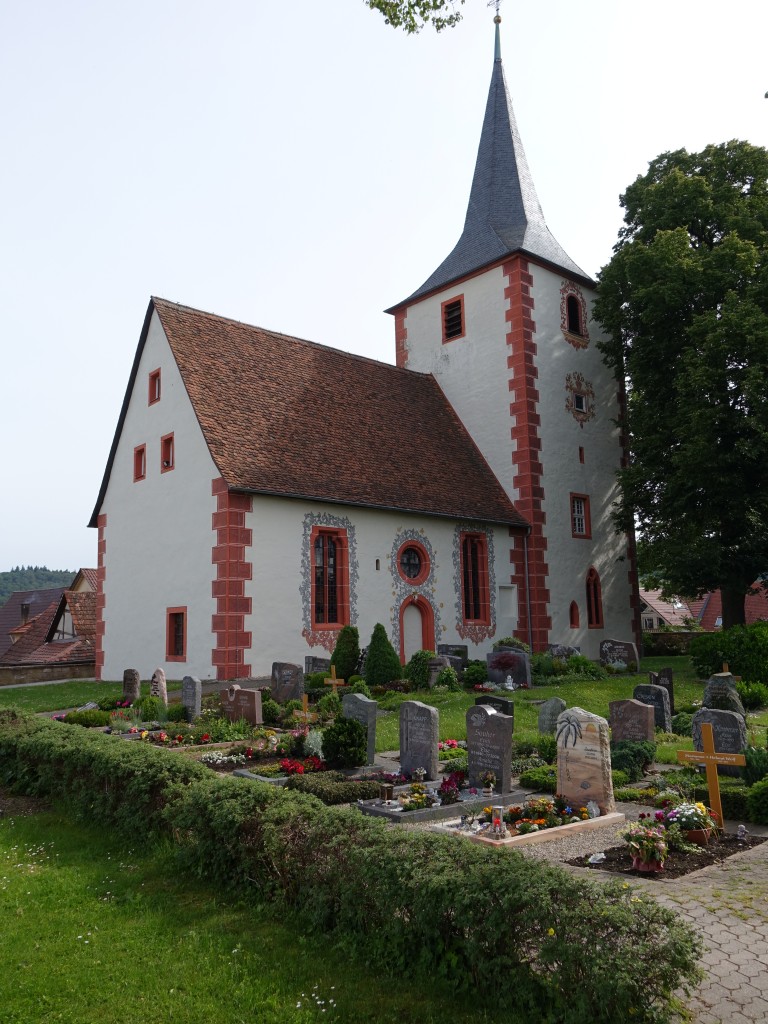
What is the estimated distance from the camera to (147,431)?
23375 millimetres

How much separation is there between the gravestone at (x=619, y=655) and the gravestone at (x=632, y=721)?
36.6 feet

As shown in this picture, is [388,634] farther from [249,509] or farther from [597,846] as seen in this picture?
[597,846]

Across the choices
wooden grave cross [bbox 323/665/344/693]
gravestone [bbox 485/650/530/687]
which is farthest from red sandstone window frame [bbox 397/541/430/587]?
wooden grave cross [bbox 323/665/344/693]

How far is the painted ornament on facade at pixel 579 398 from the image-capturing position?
28734 mm

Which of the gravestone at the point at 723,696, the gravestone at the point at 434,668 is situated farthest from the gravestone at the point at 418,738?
the gravestone at the point at 434,668

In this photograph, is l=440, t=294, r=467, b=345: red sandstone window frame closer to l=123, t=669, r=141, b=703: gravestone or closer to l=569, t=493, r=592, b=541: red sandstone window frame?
l=569, t=493, r=592, b=541: red sandstone window frame

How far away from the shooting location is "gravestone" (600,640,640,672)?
23.3m

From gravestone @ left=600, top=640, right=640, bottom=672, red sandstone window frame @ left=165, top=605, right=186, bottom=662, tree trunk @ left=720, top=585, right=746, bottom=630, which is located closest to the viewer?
red sandstone window frame @ left=165, top=605, right=186, bottom=662

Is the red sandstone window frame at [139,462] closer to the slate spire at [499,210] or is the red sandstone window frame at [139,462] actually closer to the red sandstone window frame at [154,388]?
the red sandstone window frame at [154,388]

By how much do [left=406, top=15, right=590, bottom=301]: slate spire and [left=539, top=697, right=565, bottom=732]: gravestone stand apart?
1829 centimetres

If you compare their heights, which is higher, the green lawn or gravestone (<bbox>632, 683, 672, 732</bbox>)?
gravestone (<bbox>632, 683, 672, 732</bbox>)

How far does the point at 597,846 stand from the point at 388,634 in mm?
14720

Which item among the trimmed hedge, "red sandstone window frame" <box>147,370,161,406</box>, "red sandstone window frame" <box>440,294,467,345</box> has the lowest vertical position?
the trimmed hedge

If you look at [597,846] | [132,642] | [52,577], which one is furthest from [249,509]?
[52,577]
